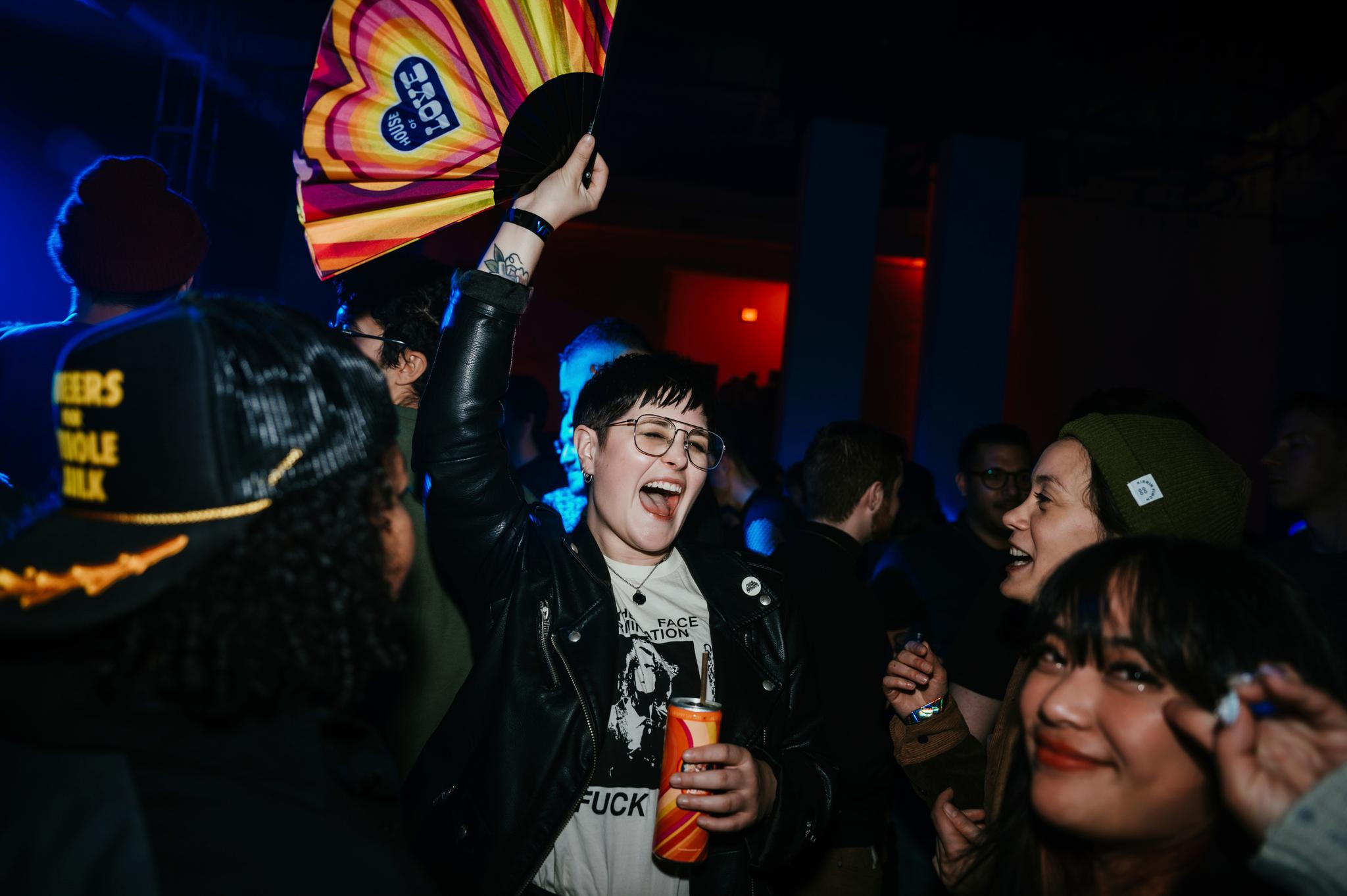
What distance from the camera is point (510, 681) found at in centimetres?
178

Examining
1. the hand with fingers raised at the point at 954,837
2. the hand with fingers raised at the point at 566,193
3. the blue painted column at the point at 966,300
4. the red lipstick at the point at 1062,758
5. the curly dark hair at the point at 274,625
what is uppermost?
the blue painted column at the point at 966,300

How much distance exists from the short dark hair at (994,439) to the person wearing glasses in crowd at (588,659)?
2312 millimetres

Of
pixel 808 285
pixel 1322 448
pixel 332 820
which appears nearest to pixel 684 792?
pixel 332 820

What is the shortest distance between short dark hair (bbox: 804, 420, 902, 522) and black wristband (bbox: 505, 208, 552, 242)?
1.58 metres

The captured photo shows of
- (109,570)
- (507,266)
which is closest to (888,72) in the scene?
(507,266)

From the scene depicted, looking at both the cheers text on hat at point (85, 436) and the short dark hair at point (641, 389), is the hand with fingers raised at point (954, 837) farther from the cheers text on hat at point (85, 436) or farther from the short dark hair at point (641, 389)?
the cheers text on hat at point (85, 436)

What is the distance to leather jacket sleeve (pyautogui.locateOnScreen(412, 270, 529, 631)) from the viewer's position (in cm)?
175

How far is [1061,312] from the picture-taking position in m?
11.6

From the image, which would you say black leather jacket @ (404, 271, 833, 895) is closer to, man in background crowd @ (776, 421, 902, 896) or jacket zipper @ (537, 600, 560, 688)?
jacket zipper @ (537, 600, 560, 688)

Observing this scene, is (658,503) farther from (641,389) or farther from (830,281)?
(830,281)

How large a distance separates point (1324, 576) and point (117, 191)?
12.8 ft

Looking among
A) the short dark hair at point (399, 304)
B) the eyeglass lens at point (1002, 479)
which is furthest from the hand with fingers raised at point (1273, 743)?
the eyeglass lens at point (1002, 479)

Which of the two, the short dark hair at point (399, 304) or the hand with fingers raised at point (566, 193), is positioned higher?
the hand with fingers raised at point (566, 193)

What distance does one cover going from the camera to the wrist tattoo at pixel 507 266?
71.2 inches
